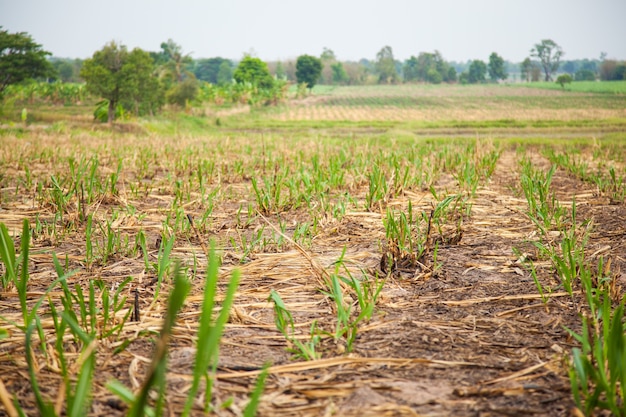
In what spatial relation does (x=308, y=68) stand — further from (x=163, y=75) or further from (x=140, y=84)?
(x=140, y=84)

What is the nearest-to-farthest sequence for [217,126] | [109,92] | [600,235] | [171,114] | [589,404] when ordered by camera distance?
1. [589,404]
2. [600,235]
3. [109,92]
4. [217,126]
5. [171,114]

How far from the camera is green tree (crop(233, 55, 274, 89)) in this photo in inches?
3109

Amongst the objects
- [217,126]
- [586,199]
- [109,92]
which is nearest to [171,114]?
[217,126]

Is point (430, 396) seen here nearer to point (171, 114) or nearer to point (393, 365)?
point (393, 365)

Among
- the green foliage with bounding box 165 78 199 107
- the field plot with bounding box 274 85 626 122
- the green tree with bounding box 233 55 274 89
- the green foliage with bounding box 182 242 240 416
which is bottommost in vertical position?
the green foliage with bounding box 182 242 240 416

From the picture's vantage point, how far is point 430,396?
1.18 metres

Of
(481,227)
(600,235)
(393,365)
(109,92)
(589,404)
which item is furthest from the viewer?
(109,92)

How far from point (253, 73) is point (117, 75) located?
56664 millimetres

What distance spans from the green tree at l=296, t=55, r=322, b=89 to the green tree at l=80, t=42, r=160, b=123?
62.7 meters

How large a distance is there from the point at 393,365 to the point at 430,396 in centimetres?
17

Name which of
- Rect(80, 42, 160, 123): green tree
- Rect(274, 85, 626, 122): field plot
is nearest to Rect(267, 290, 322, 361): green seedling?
Rect(80, 42, 160, 123): green tree

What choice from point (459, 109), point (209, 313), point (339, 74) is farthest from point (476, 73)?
point (209, 313)

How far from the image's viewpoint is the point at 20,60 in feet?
116

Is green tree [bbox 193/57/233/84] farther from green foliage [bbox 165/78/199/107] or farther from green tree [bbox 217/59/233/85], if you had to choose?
green foliage [bbox 165/78/199/107]
